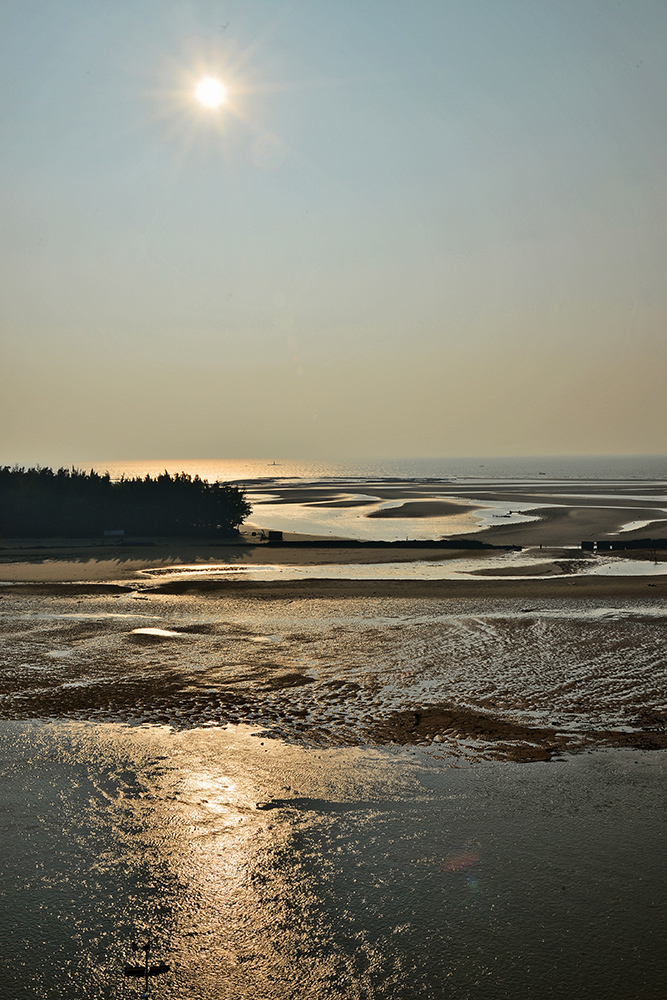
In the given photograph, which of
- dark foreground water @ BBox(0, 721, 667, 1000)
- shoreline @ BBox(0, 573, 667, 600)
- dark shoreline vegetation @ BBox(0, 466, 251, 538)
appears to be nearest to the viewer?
dark foreground water @ BBox(0, 721, 667, 1000)

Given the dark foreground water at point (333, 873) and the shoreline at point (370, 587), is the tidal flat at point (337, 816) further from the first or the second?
the shoreline at point (370, 587)

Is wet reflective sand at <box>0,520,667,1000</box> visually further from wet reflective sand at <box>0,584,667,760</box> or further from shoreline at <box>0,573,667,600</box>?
shoreline at <box>0,573,667,600</box>

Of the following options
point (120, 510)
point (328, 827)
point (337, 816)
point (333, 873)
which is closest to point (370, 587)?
point (337, 816)

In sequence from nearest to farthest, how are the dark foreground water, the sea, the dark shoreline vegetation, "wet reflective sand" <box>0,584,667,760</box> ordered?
the dark foreground water, the sea, "wet reflective sand" <box>0,584,667,760</box>, the dark shoreline vegetation

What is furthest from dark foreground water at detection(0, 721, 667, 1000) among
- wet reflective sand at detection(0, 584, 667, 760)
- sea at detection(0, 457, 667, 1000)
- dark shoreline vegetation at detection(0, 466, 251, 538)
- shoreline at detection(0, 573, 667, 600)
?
dark shoreline vegetation at detection(0, 466, 251, 538)

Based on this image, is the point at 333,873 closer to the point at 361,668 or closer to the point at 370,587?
the point at 361,668

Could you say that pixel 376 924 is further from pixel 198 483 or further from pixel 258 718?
pixel 198 483

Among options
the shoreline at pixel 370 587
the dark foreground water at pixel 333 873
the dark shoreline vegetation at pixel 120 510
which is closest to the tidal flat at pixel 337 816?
the dark foreground water at pixel 333 873

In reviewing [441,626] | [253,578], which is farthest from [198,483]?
[441,626]

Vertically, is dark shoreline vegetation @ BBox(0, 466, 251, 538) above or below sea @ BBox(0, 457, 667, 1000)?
above
